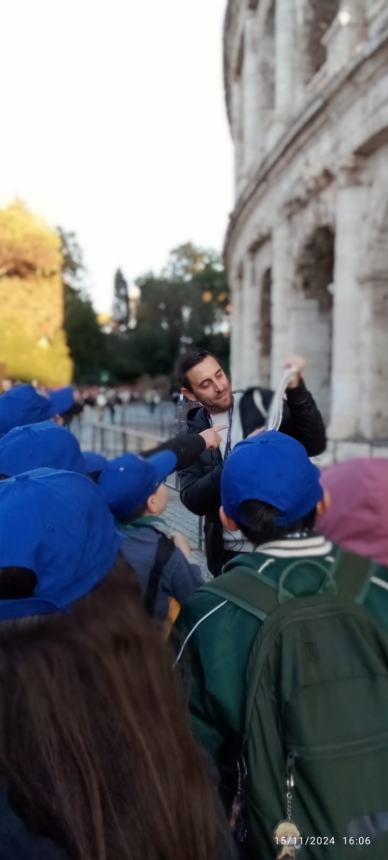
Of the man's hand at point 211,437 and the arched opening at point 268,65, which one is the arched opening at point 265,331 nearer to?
the arched opening at point 268,65

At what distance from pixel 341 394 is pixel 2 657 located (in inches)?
490

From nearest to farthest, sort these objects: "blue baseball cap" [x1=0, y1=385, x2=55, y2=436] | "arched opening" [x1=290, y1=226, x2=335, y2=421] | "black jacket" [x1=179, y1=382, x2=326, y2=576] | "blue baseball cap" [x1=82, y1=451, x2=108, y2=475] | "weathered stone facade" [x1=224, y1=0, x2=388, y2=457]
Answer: "black jacket" [x1=179, y1=382, x2=326, y2=576]
"blue baseball cap" [x1=82, y1=451, x2=108, y2=475]
"blue baseball cap" [x1=0, y1=385, x2=55, y2=436]
"weathered stone facade" [x1=224, y1=0, x2=388, y2=457]
"arched opening" [x1=290, y1=226, x2=335, y2=421]

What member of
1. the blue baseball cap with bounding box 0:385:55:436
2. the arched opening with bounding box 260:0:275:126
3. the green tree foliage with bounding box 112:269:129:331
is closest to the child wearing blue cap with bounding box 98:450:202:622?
the blue baseball cap with bounding box 0:385:55:436

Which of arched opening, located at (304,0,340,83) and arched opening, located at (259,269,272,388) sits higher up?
arched opening, located at (304,0,340,83)

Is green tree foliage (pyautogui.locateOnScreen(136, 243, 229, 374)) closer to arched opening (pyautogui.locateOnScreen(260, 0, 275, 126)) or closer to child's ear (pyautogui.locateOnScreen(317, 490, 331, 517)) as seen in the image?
arched opening (pyautogui.locateOnScreen(260, 0, 275, 126))

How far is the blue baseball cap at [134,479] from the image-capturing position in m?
2.49

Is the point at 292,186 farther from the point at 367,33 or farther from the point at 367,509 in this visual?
the point at 367,509

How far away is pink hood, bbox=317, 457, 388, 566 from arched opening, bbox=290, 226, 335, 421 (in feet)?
47.7

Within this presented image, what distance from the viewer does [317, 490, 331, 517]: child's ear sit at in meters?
2.05

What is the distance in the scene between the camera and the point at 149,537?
2535mm

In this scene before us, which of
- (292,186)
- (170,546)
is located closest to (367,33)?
(292,186)

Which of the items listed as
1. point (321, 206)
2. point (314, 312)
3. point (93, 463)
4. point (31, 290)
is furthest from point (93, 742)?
point (31, 290)

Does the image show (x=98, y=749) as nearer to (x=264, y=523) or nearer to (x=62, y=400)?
(x=264, y=523)

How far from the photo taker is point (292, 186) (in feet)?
51.9
